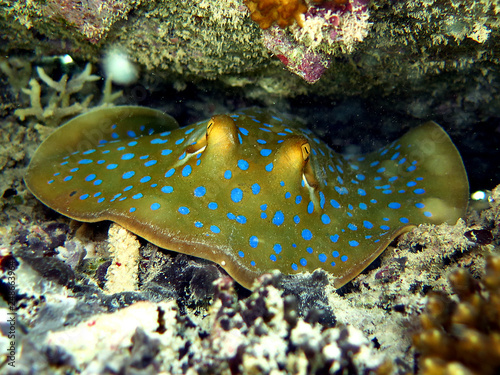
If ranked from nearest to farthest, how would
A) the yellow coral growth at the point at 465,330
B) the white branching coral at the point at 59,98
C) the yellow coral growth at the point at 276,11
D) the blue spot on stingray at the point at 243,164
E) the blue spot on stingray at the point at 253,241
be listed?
the yellow coral growth at the point at 465,330 < the blue spot on stingray at the point at 253,241 < the yellow coral growth at the point at 276,11 < the blue spot on stingray at the point at 243,164 < the white branching coral at the point at 59,98

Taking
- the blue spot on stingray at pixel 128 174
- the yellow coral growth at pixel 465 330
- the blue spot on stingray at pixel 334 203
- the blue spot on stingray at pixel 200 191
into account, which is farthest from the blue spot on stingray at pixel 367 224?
the blue spot on stingray at pixel 128 174

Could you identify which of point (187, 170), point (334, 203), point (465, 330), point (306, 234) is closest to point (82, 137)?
point (187, 170)

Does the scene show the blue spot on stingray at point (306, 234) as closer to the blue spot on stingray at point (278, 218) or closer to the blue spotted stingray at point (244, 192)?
the blue spotted stingray at point (244, 192)

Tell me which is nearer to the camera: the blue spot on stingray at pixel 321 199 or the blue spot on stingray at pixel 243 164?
the blue spot on stingray at pixel 243 164

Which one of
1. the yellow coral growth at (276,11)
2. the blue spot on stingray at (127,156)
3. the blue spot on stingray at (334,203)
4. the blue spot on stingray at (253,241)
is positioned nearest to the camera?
the blue spot on stingray at (253,241)

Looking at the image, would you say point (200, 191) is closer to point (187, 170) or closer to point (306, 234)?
point (187, 170)

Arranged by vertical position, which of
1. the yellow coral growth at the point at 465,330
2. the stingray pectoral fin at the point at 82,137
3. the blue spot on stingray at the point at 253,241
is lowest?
the stingray pectoral fin at the point at 82,137

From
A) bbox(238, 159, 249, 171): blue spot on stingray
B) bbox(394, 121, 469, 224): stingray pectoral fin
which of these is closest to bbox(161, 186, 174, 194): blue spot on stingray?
bbox(238, 159, 249, 171): blue spot on stingray

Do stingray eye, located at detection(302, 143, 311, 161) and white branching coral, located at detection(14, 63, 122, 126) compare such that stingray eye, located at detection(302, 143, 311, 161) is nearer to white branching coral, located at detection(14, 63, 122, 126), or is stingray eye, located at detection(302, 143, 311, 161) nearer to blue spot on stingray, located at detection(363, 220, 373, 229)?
blue spot on stingray, located at detection(363, 220, 373, 229)

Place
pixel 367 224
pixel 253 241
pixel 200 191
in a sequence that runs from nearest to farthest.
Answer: pixel 253 241 → pixel 200 191 → pixel 367 224
